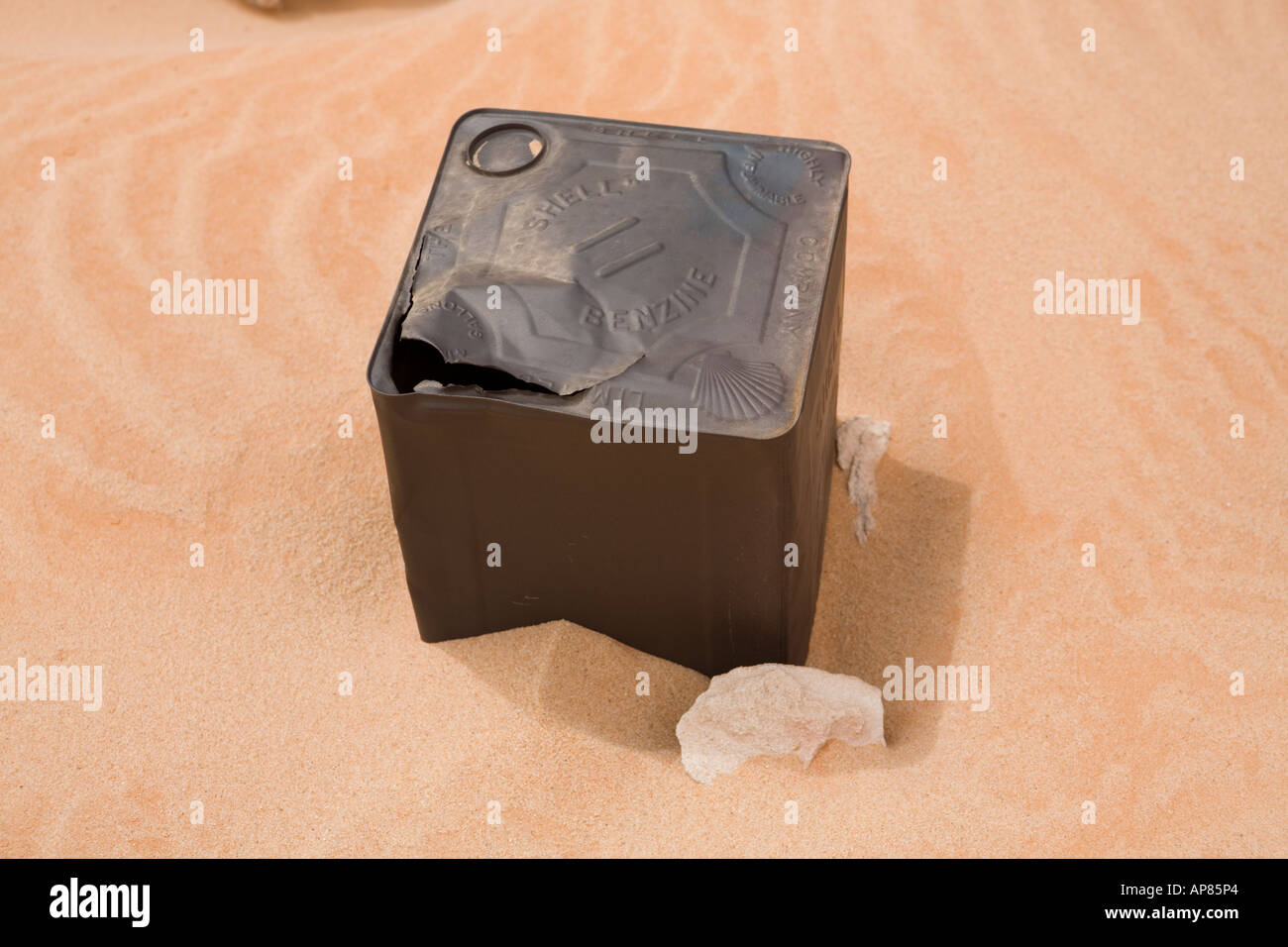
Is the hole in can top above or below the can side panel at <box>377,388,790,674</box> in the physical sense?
above

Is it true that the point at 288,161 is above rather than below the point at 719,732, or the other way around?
above

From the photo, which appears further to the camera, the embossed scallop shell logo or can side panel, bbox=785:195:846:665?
can side panel, bbox=785:195:846:665

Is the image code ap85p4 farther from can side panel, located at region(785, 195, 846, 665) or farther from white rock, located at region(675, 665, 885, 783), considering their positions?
white rock, located at region(675, 665, 885, 783)

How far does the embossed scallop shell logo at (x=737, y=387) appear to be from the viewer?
2.56 metres

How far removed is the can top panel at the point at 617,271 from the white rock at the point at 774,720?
59 cm

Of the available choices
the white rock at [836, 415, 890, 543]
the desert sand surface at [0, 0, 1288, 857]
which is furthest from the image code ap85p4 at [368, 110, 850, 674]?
the white rock at [836, 415, 890, 543]

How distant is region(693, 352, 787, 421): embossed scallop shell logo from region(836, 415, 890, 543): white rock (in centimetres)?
94

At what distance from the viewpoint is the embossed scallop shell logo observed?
2557 millimetres

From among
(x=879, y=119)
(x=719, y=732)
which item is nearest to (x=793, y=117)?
(x=879, y=119)

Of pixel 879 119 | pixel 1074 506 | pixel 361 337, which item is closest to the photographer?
pixel 1074 506

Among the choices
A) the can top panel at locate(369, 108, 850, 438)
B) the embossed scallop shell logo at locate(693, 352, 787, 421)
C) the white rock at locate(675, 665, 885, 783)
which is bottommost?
the white rock at locate(675, 665, 885, 783)

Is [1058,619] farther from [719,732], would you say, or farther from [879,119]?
[879,119]

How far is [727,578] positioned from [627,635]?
0.32 m

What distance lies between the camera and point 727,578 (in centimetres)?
280
